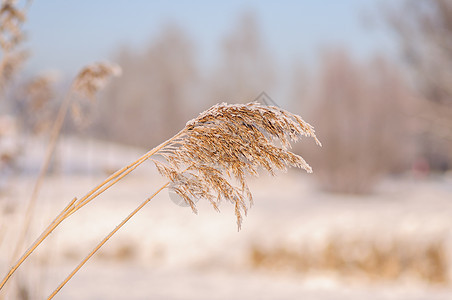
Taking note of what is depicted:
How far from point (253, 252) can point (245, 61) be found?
18.7 m

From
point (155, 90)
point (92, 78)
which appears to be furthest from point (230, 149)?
point (155, 90)

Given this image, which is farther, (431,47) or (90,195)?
(431,47)

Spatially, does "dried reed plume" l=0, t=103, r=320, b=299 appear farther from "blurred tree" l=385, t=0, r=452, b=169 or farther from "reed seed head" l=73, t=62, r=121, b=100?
"blurred tree" l=385, t=0, r=452, b=169

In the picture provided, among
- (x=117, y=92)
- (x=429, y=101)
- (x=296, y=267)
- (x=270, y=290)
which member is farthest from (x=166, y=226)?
(x=117, y=92)

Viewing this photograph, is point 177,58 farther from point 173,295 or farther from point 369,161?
point 173,295

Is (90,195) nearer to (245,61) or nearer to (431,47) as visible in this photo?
(431,47)

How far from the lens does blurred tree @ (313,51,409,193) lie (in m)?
10.3

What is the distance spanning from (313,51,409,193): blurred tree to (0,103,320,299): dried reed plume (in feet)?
30.9

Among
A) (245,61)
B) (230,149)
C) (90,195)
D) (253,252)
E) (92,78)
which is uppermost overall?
(245,61)

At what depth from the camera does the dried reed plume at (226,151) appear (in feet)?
3.83

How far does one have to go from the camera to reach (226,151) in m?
1.21

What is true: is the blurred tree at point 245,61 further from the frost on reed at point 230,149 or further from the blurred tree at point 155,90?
the frost on reed at point 230,149

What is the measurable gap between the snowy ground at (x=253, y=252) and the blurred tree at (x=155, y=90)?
59.1 ft

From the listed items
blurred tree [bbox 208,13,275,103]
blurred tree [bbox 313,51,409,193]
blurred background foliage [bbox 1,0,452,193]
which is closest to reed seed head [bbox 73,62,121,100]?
blurred background foliage [bbox 1,0,452,193]
